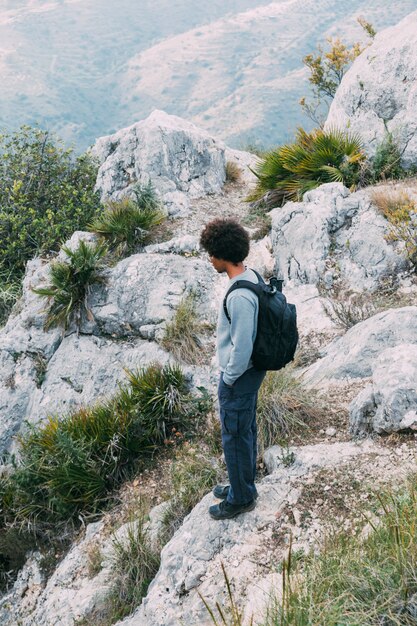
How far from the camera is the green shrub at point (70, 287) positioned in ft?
28.3

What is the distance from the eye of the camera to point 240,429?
13.5ft

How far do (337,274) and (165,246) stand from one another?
2876 millimetres

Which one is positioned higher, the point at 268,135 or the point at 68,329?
the point at 68,329

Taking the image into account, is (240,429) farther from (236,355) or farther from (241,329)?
(241,329)

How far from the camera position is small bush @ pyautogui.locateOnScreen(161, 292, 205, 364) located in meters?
7.52

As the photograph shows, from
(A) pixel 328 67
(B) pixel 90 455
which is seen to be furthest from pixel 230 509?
(A) pixel 328 67

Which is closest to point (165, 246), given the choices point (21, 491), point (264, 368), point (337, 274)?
point (337, 274)

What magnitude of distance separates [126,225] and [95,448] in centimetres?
453

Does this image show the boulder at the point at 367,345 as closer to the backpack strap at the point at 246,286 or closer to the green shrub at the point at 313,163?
the backpack strap at the point at 246,286

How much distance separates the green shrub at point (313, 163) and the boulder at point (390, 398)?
192 inches

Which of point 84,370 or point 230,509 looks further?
point 84,370

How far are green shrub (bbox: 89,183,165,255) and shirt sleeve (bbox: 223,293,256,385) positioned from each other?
6113 mm

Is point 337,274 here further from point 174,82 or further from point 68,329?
point 174,82

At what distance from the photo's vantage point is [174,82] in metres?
178
